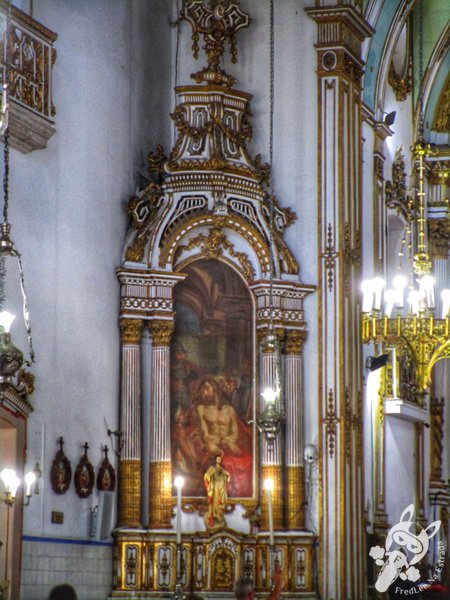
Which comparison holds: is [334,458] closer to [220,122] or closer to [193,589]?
[193,589]

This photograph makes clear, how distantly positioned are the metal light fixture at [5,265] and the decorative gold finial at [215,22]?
4.87 m

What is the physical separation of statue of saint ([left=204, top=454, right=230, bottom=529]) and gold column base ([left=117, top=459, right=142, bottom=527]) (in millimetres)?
993

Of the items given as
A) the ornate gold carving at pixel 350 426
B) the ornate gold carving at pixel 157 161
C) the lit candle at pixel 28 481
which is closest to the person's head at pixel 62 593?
the lit candle at pixel 28 481

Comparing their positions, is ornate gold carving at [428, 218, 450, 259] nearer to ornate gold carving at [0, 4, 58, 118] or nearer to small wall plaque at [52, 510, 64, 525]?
ornate gold carving at [0, 4, 58, 118]

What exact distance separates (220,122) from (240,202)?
1119mm

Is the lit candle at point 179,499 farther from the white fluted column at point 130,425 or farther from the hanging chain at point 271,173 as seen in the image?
the hanging chain at point 271,173

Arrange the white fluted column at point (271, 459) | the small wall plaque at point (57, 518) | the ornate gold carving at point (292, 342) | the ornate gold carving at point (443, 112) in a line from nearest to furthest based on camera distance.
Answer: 1. the small wall plaque at point (57, 518)
2. the white fluted column at point (271, 459)
3. the ornate gold carving at point (292, 342)
4. the ornate gold carving at point (443, 112)

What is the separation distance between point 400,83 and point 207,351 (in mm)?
7419

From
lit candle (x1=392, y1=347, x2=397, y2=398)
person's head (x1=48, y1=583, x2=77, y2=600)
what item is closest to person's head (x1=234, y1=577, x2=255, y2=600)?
person's head (x1=48, y1=583, x2=77, y2=600)

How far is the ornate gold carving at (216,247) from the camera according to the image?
23188 mm

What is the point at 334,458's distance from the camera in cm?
2308

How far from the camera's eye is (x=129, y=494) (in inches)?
869

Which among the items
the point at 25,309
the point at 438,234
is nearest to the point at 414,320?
the point at 25,309

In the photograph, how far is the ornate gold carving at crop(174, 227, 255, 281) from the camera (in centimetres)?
2319
